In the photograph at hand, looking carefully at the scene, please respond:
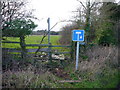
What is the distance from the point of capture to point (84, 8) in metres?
8.21

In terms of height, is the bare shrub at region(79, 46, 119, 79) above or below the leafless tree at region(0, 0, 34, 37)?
below

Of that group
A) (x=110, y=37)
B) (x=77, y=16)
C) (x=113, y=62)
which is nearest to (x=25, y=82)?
(x=113, y=62)

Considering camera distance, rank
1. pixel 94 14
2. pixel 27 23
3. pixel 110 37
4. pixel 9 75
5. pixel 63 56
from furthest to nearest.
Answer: pixel 110 37 < pixel 94 14 < pixel 63 56 < pixel 27 23 < pixel 9 75

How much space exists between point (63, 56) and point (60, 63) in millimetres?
735

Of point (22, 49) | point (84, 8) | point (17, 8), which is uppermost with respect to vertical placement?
point (84, 8)

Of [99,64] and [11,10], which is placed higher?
[11,10]

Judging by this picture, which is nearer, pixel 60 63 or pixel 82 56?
pixel 60 63

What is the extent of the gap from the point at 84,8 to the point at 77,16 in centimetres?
81

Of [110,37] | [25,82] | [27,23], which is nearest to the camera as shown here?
[25,82]

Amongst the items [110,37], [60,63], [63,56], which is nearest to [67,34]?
[63,56]

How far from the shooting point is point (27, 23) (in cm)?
576

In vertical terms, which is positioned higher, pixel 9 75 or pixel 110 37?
pixel 110 37

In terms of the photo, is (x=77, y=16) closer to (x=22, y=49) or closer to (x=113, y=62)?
(x=113, y=62)

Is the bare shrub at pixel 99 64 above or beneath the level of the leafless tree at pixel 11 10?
beneath
